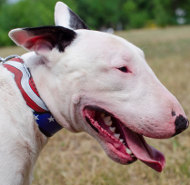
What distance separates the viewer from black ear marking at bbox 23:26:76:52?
1.80 meters

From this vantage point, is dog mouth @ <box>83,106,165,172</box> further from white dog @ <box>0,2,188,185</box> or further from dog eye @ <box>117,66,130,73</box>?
dog eye @ <box>117,66,130,73</box>

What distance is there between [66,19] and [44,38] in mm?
434

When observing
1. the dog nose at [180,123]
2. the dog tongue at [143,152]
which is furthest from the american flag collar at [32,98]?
the dog nose at [180,123]

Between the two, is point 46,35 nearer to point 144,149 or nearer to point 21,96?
point 21,96

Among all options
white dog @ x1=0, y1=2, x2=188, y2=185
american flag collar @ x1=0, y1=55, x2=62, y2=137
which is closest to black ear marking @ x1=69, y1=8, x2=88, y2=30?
white dog @ x1=0, y1=2, x2=188, y2=185

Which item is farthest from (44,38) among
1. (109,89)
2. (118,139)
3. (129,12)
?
(129,12)

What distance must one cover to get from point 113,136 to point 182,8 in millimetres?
50610

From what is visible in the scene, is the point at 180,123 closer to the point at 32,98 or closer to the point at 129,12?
the point at 32,98

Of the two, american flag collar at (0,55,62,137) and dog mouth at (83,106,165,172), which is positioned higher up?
american flag collar at (0,55,62,137)

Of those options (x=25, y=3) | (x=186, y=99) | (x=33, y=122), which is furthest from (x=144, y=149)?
(x=25, y=3)

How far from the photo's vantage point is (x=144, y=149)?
194 cm

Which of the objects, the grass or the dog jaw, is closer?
the dog jaw

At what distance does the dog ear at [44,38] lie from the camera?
Answer: 1791mm

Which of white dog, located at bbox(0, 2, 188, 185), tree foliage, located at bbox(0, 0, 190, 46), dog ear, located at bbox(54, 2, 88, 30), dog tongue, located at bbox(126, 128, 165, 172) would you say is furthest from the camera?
tree foliage, located at bbox(0, 0, 190, 46)
